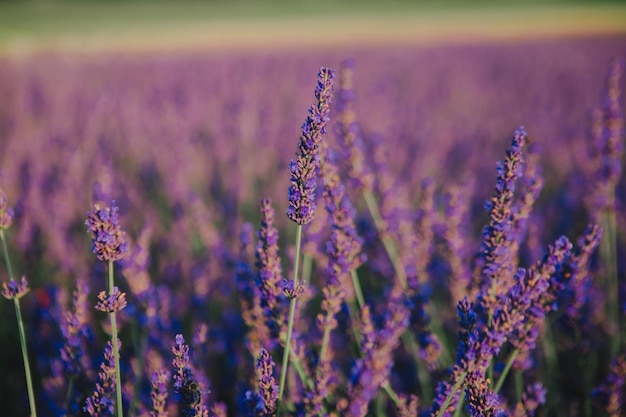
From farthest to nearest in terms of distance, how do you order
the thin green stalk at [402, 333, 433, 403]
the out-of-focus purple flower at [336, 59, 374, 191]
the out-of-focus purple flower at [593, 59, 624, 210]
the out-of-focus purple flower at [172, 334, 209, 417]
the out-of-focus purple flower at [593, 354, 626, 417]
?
the out-of-focus purple flower at [593, 59, 624, 210] → the thin green stalk at [402, 333, 433, 403] → the out-of-focus purple flower at [336, 59, 374, 191] → the out-of-focus purple flower at [593, 354, 626, 417] → the out-of-focus purple flower at [172, 334, 209, 417]

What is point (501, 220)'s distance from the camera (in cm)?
115

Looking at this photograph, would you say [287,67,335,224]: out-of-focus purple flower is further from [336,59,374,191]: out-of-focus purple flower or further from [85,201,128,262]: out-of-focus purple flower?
[336,59,374,191]: out-of-focus purple flower

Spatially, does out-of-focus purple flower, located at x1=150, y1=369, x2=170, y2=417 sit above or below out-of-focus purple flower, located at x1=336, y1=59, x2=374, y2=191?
below

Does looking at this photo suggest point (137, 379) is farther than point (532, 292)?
Yes

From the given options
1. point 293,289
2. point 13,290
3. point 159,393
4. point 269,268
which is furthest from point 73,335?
point 293,289

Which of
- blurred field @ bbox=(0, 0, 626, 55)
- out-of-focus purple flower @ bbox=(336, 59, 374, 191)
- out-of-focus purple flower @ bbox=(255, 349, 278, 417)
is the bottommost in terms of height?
out-of-focus purple flower @ bbox=(255, 349, 278, 417)

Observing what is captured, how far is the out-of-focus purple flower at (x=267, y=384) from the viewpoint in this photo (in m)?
1.01

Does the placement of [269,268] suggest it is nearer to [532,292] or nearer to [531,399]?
[532,292]

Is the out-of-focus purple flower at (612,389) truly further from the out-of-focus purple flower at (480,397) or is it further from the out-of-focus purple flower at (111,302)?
the out-of-focus purple flower at (111,302)

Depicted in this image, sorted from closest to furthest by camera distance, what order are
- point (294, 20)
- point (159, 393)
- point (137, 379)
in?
point (159, 393)
point (137, 379)
point (294, 20)

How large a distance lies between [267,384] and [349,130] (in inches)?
39.4

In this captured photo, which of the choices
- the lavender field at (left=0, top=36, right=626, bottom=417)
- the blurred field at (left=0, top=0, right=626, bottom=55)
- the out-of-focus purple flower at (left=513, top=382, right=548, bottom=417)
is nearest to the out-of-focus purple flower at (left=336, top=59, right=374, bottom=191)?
the lavender field at (left=0, top=36, right=626, bottom=417)

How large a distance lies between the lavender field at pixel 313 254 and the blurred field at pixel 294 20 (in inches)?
586

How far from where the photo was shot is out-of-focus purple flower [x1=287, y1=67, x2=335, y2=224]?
1.00 m
